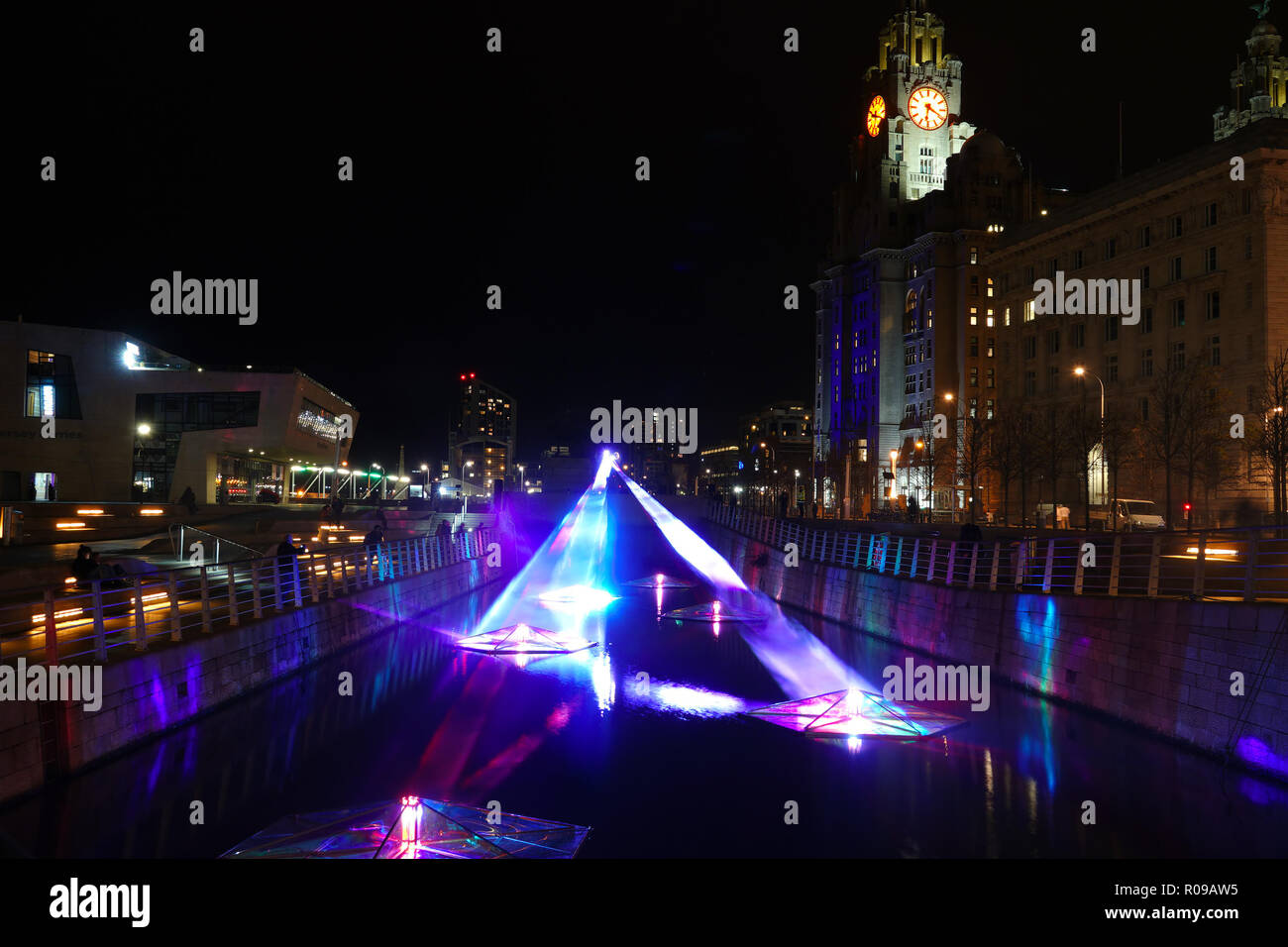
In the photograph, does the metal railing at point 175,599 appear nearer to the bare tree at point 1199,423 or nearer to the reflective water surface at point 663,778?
the reflective water surface at point 663,778

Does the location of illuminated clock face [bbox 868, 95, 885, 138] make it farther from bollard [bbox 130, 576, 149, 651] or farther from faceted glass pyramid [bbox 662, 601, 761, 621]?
bollard [bbox 130, 576, 149, 651]

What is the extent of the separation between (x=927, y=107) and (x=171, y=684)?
125m

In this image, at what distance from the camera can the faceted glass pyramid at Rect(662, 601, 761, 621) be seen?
32.8m

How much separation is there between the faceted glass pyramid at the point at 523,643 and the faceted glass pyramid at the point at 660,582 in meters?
18.4

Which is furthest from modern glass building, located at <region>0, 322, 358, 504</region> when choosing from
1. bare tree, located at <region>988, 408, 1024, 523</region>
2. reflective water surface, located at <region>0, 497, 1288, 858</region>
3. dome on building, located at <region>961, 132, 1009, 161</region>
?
dome on building, located at <region>961, 132, 1009, 161</region>

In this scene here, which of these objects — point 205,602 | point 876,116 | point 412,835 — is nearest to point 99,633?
point 205,602

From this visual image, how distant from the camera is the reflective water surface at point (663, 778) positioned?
10.2m

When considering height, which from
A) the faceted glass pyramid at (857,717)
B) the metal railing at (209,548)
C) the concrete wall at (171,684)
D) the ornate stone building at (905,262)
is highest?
the ornate stone building at (905,262)

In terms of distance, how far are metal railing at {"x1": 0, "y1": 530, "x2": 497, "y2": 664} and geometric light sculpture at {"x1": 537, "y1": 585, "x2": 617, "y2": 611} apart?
12.4 feet

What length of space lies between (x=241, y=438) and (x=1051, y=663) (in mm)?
65635

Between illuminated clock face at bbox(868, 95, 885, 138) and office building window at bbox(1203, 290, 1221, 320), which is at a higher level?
illuminated clock face at bbox(868, 95, 885, 138)

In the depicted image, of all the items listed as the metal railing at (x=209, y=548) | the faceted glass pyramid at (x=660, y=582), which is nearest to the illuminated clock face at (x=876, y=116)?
the faceted glass pyramid at (x=660, y=582)

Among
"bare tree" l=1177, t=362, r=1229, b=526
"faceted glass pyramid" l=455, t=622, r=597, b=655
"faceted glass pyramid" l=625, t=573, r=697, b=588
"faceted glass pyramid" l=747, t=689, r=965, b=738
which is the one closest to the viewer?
"faceted glass pyramid" l=747, t=689, r=965, b=738

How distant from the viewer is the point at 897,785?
12570 mm
